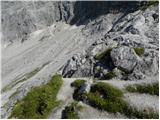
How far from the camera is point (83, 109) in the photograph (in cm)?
3566

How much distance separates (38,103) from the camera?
124 ft

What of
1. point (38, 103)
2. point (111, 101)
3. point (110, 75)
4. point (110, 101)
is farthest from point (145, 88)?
point (38, 103)

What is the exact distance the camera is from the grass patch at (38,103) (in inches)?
1447

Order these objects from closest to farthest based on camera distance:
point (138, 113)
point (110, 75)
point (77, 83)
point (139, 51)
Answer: point (138, 113) → point (77, 83) → point (110, 75) → point (139, 51)

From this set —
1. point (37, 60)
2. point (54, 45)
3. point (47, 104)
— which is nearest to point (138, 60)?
point (47, 104)

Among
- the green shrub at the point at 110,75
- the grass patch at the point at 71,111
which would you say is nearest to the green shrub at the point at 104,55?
the green shrub at the point at 110,75

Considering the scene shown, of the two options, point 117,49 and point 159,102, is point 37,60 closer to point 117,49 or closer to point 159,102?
point 117,49

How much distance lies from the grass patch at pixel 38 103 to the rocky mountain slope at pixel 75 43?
1413mm

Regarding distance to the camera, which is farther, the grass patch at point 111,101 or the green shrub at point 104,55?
the green shrub at point 104,55

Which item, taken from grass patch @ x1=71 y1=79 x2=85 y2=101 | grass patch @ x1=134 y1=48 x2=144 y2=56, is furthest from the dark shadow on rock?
grass patch @ x1=71 y1=79 x2=85 y2=101

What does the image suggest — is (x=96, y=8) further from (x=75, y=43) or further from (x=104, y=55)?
(x=104, y=55)

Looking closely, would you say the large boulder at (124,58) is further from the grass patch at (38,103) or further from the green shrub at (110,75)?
the grass patch at (38,103)

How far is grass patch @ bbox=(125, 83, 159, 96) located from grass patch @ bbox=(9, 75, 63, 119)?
9.01 meters

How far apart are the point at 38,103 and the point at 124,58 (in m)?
13.6
